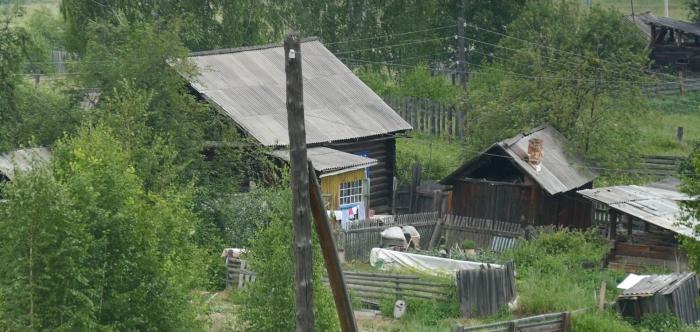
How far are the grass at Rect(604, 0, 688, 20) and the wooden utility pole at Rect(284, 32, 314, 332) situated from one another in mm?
55490

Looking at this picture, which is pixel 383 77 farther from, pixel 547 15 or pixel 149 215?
pixel 149 215

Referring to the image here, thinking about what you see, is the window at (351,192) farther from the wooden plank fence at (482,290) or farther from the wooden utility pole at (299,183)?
the wooden utility pole at (299,183)

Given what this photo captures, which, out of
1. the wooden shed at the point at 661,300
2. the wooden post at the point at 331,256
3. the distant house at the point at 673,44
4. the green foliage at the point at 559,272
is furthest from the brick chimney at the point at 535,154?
the distant house at the point at 673,44

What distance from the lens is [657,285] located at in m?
22.6

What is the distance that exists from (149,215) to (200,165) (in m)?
11.3

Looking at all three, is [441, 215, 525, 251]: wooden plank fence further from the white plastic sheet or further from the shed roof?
the white plastic sheet

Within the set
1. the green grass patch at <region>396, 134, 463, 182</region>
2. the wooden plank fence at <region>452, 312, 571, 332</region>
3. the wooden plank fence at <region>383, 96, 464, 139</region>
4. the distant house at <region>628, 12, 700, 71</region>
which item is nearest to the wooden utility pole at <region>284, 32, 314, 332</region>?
the wooden plank fence at <region>452, 312, 571, 332</region>

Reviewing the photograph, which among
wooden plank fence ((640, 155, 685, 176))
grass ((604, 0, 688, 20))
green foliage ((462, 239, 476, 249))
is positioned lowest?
green foliage ((462, 239, 476, 249))

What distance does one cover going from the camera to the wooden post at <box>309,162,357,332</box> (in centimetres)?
1359

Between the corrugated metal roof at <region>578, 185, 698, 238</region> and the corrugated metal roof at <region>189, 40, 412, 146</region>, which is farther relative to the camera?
the corrugated metal roof at <region>189, 40, 412, 146</region>

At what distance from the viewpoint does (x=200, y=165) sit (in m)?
27.2

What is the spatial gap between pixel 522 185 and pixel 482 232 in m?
1.58

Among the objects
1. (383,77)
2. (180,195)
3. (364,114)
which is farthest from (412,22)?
(180,195)

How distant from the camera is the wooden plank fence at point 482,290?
22562 millimetres
